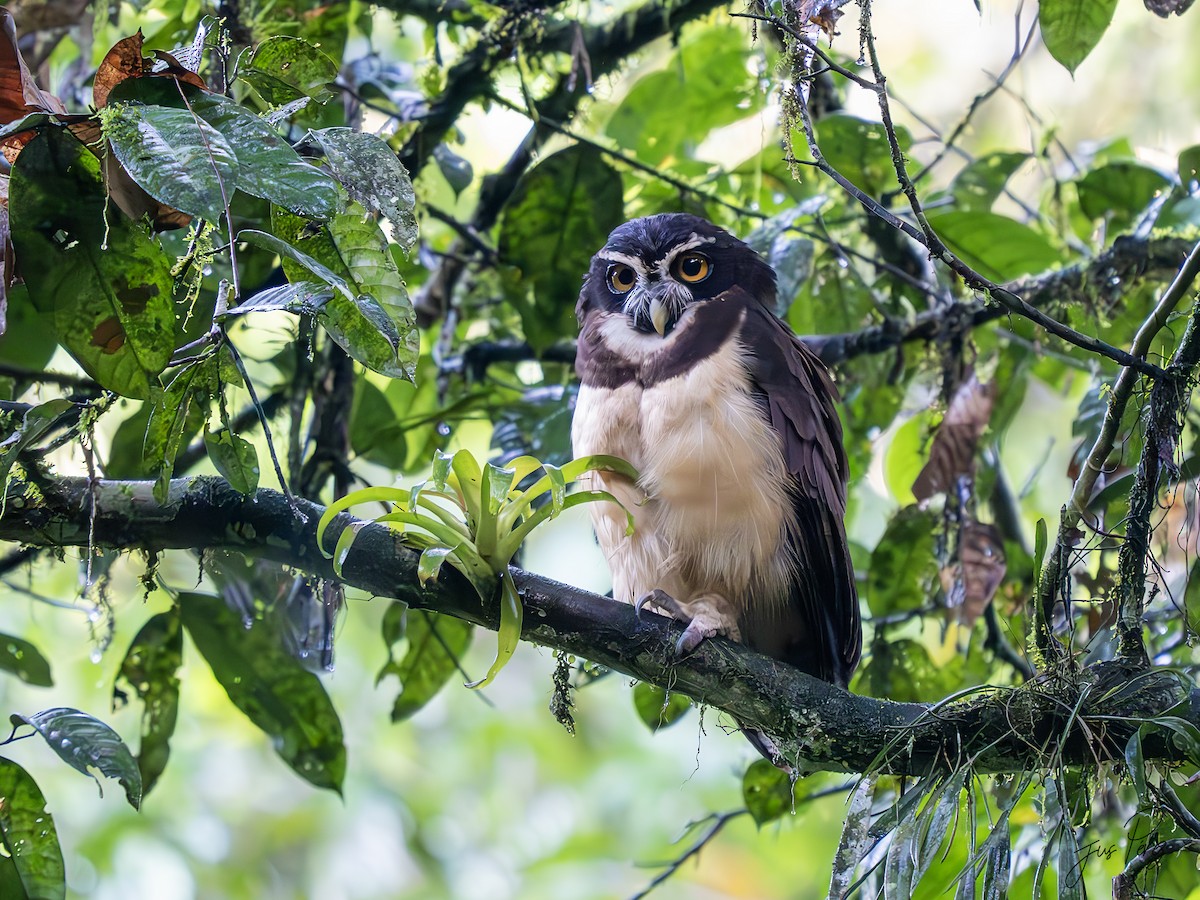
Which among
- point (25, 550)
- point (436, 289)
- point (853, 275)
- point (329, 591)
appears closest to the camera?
point (329, 591)

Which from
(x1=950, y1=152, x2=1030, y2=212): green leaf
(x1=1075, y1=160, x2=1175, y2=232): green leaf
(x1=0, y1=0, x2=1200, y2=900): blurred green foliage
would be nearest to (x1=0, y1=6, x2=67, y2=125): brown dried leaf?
(x1=0, y1=0, x2=1200, y2=900): blurred green foliage

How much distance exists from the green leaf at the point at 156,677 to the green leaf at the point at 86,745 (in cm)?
58

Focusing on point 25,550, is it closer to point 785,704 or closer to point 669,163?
point 785,704

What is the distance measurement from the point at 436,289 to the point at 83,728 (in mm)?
2120

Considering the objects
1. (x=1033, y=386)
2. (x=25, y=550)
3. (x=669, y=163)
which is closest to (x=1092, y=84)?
(x=1033, y=386)

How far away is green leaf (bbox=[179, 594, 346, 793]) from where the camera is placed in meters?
2.63

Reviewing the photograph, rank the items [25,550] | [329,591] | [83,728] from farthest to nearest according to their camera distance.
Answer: [25,550] → [329,591] → [83,728]

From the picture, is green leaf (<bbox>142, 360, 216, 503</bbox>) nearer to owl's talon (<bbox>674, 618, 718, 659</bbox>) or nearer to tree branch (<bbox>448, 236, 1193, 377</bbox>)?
owl's talon (<bbox>674, 618, 718, 659</bbox>)

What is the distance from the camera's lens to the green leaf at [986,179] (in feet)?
12.0

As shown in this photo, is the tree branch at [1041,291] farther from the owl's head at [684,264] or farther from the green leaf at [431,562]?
the green leaf at [431,562]

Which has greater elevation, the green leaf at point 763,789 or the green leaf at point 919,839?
the green leaf at point 763,789

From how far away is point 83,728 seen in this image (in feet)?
6.79

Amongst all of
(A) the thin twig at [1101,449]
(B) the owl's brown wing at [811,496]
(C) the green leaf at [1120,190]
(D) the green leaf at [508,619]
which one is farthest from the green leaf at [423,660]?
(C) the green leaf at [1120,190]

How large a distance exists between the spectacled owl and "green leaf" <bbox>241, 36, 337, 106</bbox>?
1.14m
